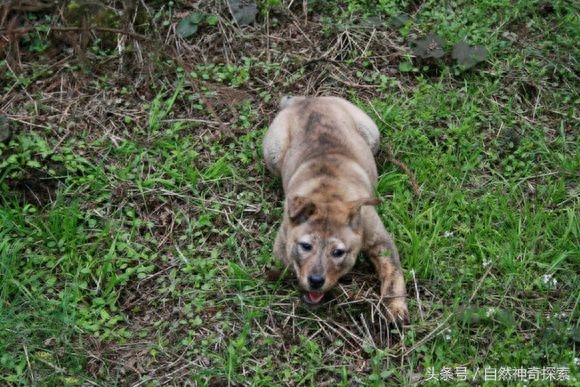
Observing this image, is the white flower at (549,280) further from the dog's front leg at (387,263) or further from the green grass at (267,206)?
the dog's front leg at (387,263)

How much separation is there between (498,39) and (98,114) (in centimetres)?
418

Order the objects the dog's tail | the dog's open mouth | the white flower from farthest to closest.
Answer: the dog's tail → the white flower → the dog's open mouth

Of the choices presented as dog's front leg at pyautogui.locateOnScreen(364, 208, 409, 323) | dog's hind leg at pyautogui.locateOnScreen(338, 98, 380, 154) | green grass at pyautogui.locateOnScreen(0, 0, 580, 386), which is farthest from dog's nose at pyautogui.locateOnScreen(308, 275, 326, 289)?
dog's hind leg at pyautogui.locateOnScreen(338, 98, 380, 154)

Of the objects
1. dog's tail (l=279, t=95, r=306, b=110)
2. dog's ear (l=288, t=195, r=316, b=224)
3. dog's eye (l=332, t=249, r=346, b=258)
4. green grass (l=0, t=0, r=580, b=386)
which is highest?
dog's ear (l=288, t=195, r=316, b=224)

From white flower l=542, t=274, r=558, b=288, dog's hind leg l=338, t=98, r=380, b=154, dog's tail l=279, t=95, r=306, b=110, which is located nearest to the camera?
white flower l=542, t=274, r=558, b=288

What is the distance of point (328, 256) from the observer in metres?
5.46

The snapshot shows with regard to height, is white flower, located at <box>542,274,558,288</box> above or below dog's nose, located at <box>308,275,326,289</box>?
below

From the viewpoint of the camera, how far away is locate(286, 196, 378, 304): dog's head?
17.9 feet

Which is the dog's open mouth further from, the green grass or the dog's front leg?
the dog's front leg

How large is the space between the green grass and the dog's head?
0.43m

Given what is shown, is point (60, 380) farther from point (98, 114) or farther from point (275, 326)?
point (98, 114)

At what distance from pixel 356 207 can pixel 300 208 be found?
0.40 metres

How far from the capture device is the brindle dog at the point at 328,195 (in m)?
5.49

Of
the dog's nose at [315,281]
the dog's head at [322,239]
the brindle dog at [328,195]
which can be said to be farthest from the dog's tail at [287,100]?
the dog's nose at [315,281]
